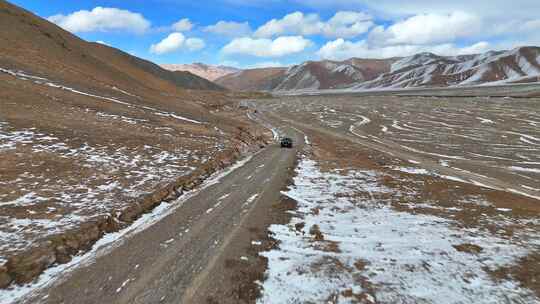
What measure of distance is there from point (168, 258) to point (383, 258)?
776cm

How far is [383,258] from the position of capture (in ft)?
37.5

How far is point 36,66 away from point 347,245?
6028 centimetres

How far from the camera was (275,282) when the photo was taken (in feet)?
32.0

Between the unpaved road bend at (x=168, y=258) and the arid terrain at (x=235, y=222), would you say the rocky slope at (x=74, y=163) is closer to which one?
the arid terrain at (x=235, y=222)

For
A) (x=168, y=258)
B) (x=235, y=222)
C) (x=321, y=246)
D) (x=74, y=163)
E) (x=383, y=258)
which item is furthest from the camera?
(x=74, y=163)

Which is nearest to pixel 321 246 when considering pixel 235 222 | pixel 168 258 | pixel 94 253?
pixel 235 222

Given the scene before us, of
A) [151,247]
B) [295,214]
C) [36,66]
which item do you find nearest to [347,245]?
[295,214]

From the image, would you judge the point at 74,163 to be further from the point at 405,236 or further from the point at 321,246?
the point at 405,236

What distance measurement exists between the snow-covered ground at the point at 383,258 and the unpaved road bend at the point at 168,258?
2.32 metres

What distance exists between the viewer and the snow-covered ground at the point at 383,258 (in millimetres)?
9211

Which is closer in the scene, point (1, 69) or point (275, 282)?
point (275, 282)

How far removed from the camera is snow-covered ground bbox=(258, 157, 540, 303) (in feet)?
30.2

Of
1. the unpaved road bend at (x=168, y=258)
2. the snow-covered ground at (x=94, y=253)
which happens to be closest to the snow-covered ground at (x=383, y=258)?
the unpaved road bend at (x=168, y=258)

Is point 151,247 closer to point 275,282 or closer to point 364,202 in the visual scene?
point 275,282
